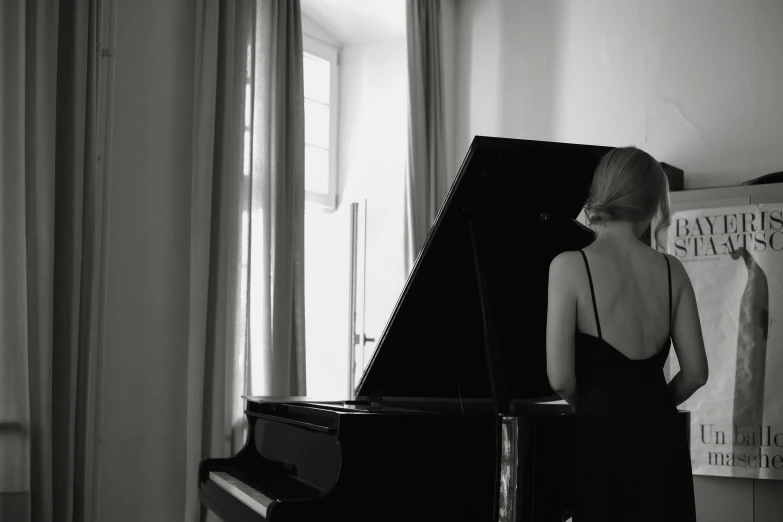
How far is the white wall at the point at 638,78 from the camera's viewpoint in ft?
13.4

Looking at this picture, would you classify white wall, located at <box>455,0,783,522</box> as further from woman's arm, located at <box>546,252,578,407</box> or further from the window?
woman's arm, located at <box>546,252,578,407</box>

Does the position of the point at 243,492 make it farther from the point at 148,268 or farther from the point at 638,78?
the point at 638,78

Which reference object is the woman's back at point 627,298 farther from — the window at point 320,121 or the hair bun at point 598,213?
the window at point 320,121

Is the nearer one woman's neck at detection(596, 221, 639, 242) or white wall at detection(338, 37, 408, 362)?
woman's neck at detection(596, 221, 639, 242)

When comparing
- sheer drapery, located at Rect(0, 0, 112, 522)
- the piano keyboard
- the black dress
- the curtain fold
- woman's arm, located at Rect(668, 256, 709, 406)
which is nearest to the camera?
the black dress

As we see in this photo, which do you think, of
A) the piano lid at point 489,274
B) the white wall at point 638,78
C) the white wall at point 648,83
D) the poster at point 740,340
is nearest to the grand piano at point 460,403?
the piano lid at point 489,274

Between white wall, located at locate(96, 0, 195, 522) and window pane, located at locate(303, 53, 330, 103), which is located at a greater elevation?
window pane, located at locate(303, 53, 330, 103)

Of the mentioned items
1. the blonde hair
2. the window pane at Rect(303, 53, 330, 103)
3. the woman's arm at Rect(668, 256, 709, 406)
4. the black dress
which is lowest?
the black dress

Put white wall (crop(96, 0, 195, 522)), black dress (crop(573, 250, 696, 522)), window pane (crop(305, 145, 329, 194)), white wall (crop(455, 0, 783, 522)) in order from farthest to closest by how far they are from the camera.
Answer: window pane (crop(305, 145, 329, 194))
white wall (crop(455, 0, 783, 522))
white wall (crop(96, 0, 195, 522))
black dress (crop(573, 250, 696, 522))

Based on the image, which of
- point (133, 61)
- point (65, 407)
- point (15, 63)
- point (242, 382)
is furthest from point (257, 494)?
point (133, 61)

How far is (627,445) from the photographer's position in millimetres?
1825

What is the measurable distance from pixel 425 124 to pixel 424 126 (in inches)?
1.6

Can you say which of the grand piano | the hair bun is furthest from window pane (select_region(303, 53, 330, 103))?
the hair bun

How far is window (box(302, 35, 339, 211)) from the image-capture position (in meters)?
4.91
